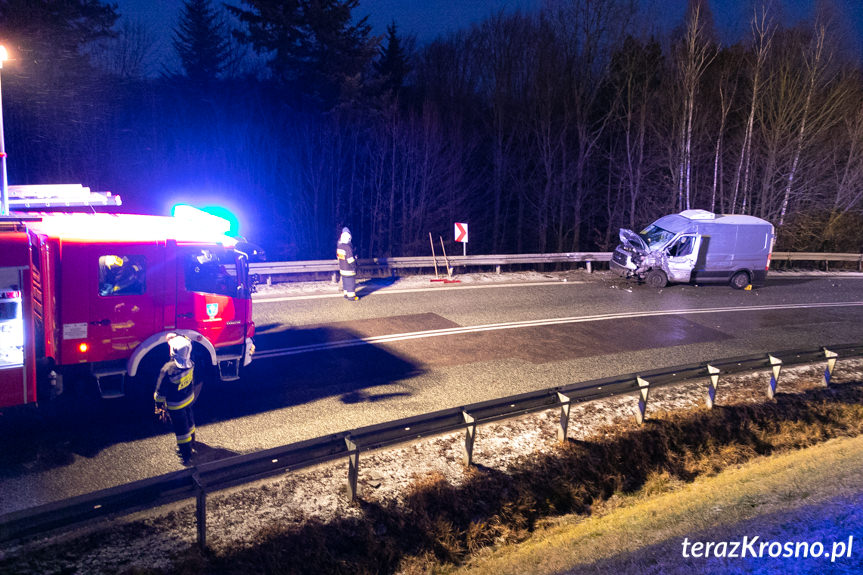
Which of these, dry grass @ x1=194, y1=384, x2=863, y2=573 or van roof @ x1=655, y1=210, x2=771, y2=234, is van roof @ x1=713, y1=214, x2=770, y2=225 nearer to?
van roof @ x1=655, y1=210, x2=771, y2=234

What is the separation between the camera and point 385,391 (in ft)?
26.5

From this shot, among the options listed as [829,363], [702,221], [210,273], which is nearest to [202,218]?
[210,273]

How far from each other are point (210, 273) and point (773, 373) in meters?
8.92

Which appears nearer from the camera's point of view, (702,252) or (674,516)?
(674,516)

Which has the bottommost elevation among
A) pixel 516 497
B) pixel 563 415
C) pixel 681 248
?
pixel 516 497

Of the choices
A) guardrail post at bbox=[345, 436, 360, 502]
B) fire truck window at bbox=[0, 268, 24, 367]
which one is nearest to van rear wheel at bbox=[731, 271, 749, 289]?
guardrail post at bbox=[345, 436, 360, 502]

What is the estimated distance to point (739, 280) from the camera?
57.1ft

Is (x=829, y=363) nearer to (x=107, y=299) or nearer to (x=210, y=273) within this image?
(x=210, y=273)

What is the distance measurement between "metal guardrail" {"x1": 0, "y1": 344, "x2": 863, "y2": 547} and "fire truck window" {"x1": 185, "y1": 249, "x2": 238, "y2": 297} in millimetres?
3199

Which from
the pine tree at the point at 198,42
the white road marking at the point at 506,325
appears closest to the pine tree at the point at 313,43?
the pine tree at the point at 198,42

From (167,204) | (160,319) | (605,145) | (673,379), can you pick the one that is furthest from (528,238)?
(160,319)

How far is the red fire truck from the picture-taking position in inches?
226

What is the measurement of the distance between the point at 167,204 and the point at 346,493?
22332 millimetres

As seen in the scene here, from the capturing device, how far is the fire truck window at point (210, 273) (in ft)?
23.2
